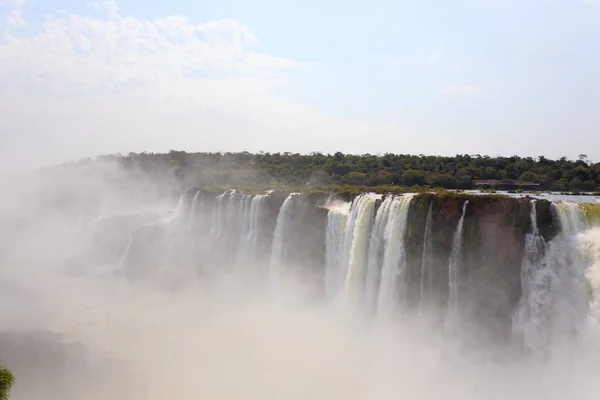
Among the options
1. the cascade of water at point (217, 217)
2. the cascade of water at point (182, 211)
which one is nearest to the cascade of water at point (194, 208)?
the cascade of water at point (182, 211)

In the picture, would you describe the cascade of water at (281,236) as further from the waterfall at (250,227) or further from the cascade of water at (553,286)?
the cascade of water at (553,286)

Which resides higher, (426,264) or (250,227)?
(426,264)

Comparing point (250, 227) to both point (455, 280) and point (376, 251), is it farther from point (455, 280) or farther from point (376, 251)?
point (455, 280)

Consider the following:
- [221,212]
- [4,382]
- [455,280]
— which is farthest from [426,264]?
[221,212]

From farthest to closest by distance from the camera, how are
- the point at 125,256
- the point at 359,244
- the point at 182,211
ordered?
the point at 125,256 → the point at 182,211 → the point at 359,244

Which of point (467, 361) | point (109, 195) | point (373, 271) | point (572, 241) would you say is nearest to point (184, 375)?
point (373, 271)

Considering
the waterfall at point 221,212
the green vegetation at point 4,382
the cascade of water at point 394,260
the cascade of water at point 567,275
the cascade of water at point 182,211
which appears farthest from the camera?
the cascade of water at point 182,211

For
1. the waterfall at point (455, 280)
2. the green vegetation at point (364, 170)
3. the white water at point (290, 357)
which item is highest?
the green vegetation at point (364, 170)
